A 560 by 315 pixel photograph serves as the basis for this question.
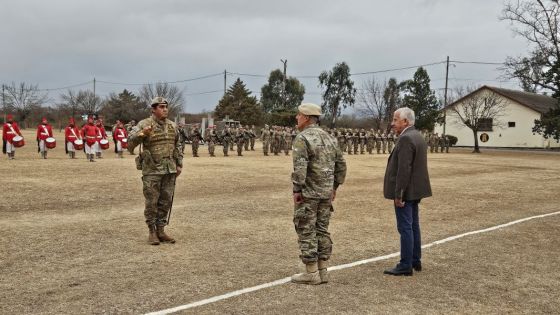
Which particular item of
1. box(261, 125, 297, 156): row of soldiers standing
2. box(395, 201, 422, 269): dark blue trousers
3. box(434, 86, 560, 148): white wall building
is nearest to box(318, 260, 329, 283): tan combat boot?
box(395, 201, 422, 269): dark blue trousers

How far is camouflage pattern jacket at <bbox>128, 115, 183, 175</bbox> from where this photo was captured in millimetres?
6812

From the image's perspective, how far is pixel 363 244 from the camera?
23.7 feet

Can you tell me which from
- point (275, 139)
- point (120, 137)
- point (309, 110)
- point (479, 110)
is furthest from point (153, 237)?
point (479, 110)

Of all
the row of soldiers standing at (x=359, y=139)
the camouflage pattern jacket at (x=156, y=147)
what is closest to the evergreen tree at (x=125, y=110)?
the row of soldiers standing at (x=359, y=139)

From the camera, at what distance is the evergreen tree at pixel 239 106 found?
57.1 metres

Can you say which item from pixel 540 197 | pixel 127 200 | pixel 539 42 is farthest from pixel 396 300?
pixel 539 42

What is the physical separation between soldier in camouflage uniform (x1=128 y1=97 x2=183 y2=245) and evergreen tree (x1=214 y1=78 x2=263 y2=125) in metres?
50.0

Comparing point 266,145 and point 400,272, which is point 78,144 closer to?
point 266,145

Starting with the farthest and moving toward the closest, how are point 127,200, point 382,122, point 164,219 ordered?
point 382,122 → point 127,200 → point 164,219

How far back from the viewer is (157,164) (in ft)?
22.4

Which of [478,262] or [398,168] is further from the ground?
[398,168]

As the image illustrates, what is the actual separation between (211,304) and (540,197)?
37.2 feet

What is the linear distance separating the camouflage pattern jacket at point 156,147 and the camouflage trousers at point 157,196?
97 mm

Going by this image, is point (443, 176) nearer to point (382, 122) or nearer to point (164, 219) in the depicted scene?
point (164, 219)
